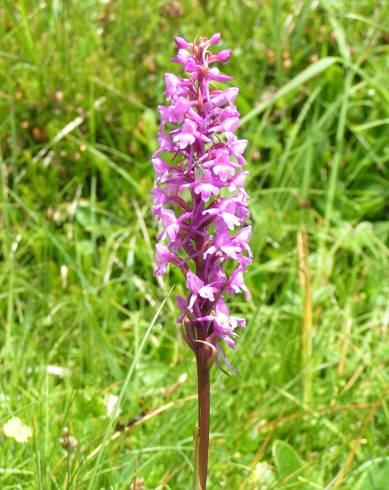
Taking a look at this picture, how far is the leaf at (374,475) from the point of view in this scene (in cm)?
235

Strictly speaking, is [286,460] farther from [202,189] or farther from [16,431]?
[202,189]

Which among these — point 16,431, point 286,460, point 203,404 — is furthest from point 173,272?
point 203,404

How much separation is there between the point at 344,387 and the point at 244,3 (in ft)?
7.95

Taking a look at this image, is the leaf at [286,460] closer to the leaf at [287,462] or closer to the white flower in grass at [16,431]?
the leaf at [287,462]

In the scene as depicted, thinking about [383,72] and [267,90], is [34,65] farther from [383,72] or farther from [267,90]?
[383,72]

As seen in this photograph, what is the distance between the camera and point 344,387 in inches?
112

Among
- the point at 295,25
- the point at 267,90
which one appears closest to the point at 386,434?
the point at 267,90

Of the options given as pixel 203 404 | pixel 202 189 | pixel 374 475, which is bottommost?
pixel 374 475

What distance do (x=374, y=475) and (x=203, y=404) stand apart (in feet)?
2.97

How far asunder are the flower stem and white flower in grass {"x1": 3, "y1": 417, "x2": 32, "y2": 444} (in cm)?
70

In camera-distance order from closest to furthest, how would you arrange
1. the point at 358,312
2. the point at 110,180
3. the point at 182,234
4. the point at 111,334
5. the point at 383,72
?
the point at 182,234 → the point at 111,334 → the point at 358,312 → the point at 110,180 → the point at 383,72

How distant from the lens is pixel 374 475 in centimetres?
238

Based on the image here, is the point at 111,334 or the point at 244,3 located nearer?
the point at 111,334

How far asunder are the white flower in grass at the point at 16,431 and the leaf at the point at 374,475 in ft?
3.02
